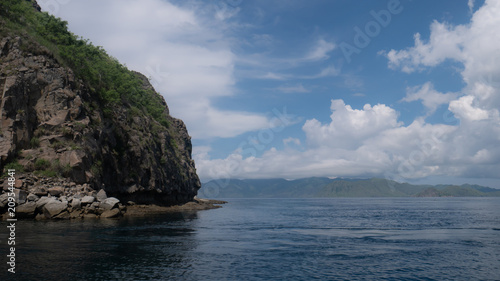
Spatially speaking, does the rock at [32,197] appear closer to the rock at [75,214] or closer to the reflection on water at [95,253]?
the rock at [75,214]

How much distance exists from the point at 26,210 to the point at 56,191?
4347mm

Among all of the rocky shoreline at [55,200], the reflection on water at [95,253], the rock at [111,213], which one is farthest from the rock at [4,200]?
the rock at [111,213]

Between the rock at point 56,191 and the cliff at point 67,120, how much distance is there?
3.97 ft

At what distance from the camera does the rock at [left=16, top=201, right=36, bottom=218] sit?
4300cm

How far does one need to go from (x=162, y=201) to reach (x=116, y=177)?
2219 centimetres

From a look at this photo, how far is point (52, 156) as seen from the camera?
167ft

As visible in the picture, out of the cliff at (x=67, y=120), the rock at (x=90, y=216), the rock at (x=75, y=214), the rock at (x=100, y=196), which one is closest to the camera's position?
the rock at (x=75, y=214)

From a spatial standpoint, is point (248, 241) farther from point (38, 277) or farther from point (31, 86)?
point (31, 86)

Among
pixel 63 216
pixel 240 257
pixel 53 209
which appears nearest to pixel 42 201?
pixel 53 209

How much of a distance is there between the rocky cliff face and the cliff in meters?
0.12

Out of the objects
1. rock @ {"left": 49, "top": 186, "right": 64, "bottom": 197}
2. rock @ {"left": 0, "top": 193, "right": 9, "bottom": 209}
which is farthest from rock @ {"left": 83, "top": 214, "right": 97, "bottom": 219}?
Answer: rock @ {"left": 0, "top": 193, "right": 9, "bottom": 209}

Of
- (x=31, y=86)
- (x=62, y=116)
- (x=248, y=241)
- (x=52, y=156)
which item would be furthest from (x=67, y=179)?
(x=248, y=241)

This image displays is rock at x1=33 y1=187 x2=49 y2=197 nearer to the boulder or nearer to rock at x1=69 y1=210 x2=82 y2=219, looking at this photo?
the boulder

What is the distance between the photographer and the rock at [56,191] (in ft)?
152
